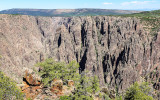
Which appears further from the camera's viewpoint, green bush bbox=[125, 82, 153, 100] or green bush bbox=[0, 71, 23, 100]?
green bush bbox=[125, 82, 153, 100]

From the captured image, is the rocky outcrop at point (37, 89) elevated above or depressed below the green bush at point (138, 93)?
above

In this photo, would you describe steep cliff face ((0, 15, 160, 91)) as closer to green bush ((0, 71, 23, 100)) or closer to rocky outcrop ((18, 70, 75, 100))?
rocky outcrop ((18, 70, 75, 100))

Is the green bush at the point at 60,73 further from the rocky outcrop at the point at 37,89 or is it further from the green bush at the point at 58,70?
the rocky outcrop at the point at 37,89

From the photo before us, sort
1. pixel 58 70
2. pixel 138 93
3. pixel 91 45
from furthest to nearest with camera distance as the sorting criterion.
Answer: pixel 91 45
pixel 58 70
pixel 138 93

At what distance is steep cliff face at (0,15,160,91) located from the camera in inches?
4311

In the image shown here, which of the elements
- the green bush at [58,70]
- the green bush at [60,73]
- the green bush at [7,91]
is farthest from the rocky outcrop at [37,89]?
the green bush at [7,91]

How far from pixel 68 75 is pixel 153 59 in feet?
363

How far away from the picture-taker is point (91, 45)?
131m

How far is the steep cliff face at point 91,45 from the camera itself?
4311 inches

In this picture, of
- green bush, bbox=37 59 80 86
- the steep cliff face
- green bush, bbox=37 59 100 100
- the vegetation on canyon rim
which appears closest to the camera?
the vegetation on canyon rim

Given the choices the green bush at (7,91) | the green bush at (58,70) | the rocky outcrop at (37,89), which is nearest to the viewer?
the green bush at (7,91)

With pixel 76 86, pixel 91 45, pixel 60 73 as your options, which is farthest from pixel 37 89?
pixel 91 45

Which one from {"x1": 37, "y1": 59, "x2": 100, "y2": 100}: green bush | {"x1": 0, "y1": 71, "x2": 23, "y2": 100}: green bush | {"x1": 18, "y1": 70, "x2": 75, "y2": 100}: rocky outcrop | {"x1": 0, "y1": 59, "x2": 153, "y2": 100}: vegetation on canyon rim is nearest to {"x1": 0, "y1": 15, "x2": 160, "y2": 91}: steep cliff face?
{"x1": 37, "y1": 59, "x2": 100, "y2": 100}: green bush

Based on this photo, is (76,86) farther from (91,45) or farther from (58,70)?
(91,45)
